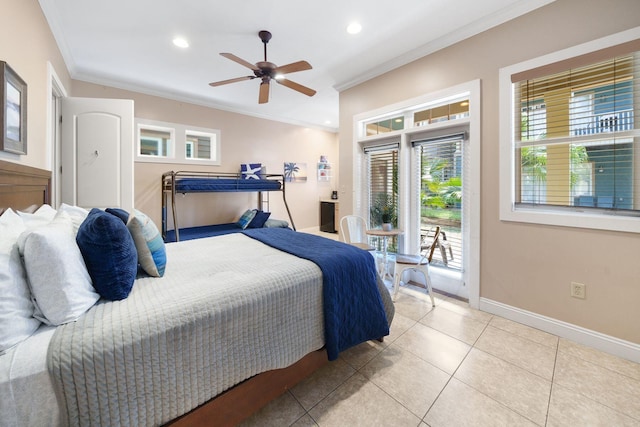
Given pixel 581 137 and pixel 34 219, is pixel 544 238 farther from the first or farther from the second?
pixel 34 219

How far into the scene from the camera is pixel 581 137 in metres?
1.95

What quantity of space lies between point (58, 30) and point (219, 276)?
3041 millimetres

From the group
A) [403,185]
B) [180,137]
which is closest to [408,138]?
[403,185]

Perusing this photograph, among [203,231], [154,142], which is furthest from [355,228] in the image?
[154,142]

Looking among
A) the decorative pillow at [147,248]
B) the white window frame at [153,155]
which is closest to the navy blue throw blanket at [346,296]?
the decorative pillow at [147,248]

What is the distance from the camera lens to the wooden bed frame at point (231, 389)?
1109 mm

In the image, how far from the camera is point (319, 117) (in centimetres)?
546

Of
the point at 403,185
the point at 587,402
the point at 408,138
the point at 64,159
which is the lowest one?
the point at 587,402

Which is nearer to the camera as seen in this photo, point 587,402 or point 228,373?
point 228,373

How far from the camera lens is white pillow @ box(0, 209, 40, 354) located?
0.79 meters

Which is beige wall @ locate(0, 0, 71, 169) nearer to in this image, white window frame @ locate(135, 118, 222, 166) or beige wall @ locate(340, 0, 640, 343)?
white window frame @ locate(135, 118, 222, 166)

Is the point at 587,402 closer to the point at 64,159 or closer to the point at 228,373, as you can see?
the point at 228,373

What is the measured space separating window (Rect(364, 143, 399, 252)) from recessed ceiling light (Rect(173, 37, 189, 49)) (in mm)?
2441

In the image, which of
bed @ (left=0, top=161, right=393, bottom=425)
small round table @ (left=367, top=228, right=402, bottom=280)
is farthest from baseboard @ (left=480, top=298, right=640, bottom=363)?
bed @ (left=0, top=161, right=393, bottom=425)
